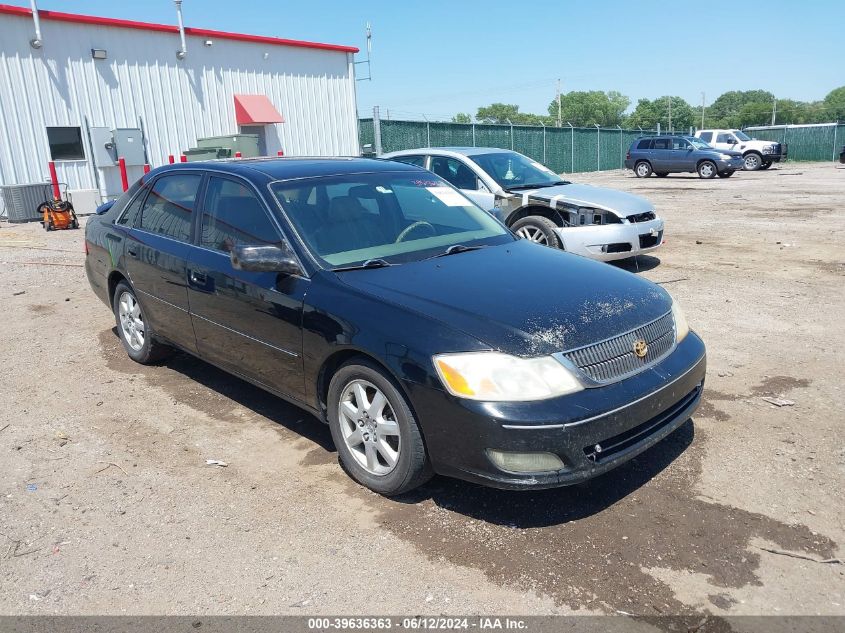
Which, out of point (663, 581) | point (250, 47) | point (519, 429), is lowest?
point (663, 581)

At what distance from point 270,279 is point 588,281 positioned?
181cm

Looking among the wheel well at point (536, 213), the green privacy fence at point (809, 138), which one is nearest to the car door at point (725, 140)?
the green privacy fence at point (809, 138)

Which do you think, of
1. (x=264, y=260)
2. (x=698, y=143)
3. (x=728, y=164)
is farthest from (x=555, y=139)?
(x=264, y=260)

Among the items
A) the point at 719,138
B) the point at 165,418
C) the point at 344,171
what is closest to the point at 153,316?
the point at 165,418

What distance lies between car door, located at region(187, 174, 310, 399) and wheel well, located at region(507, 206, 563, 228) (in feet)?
15.6

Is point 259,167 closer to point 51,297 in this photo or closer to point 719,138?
point 51,297

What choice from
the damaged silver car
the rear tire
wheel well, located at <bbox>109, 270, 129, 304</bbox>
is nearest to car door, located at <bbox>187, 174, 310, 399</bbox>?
wheel well, located at <bbox>109, 270, 129, 304</bbox>

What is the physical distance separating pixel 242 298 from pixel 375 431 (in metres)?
1.26

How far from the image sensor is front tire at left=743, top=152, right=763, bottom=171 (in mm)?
31323

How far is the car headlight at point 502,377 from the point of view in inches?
114

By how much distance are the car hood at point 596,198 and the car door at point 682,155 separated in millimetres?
22361

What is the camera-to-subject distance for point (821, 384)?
4.72m

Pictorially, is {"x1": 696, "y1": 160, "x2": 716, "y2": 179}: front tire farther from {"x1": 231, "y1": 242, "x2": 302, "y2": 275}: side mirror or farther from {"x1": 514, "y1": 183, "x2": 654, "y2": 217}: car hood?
{"x1": 231, "y1": 242, "x2": 302, "y2": 275}: side mirror

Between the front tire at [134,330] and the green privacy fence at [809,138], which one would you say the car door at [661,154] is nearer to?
the green privacy fence at [809,138]
